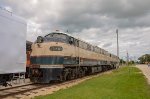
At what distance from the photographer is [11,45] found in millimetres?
12953

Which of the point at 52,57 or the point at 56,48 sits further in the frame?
the point at 56,48

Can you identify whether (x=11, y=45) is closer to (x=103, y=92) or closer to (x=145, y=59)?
(x=103, y=92)

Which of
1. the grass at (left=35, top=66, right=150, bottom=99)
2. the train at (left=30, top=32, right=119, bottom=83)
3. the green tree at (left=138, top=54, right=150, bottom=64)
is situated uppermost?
the green tree at (left=138, top=54, right=150, bottom=64)

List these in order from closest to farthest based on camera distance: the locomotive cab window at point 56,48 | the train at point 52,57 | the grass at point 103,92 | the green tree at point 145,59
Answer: the grass at point 103,92 → the train at point 52,57 → the locomotive cab window at point 56,48 → the green tree at point 145,59

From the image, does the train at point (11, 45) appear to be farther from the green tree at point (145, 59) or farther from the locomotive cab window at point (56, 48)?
the green tree at point (145, 59)

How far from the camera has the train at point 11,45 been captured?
40.3 feet

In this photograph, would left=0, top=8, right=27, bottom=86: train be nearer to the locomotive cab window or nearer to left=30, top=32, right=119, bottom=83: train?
left=30, top=32, right=119, bottom=83: train

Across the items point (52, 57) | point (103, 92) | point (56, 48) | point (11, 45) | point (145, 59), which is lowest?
point (103, 92)

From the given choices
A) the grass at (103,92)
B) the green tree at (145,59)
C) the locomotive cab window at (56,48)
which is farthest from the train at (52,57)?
the green tree at (145,59)

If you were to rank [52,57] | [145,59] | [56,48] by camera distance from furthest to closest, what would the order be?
1. [145,59]
2. [56,48]
3. [52,57]

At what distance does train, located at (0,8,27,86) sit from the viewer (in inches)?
483

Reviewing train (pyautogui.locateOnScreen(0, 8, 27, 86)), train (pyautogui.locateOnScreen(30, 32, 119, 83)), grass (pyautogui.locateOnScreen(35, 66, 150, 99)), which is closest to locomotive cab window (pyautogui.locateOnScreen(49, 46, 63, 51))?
train (pyautogui.locateOnScreen(30, 32, 119, 83))

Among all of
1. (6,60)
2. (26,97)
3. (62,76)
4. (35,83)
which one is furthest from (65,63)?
(6,60)

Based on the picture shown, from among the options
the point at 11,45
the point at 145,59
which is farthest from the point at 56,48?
the point at 145,59
